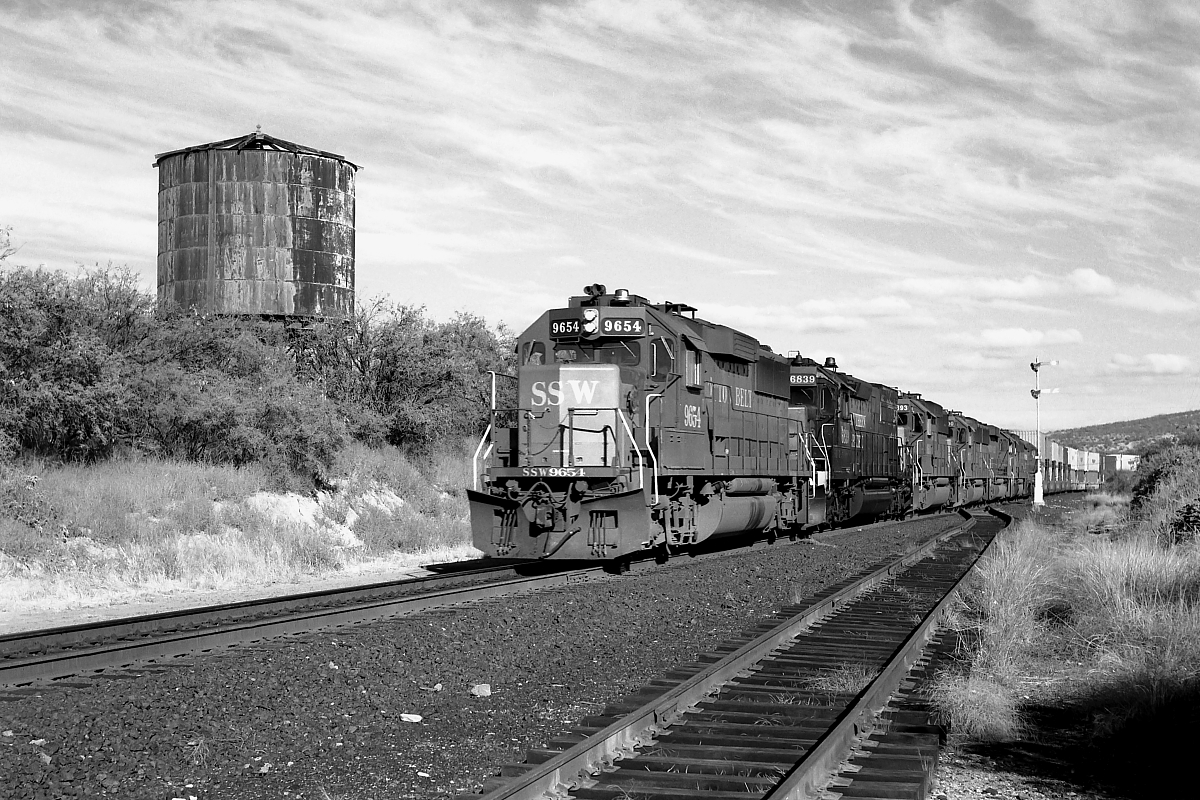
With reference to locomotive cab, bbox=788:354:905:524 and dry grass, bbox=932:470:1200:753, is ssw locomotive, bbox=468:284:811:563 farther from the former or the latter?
locomotive cab, bbox=788:354:905:524

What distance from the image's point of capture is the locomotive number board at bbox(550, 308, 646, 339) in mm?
15672

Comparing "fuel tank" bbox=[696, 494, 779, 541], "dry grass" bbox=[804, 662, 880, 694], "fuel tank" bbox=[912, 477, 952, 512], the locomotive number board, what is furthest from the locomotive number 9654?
"fuel tank" bbox=[912, 477, 952, 512]

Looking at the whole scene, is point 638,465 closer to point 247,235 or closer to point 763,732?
point 763,732

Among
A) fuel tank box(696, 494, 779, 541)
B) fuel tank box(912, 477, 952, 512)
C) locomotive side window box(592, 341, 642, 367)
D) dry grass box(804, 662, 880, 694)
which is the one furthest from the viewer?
fuel tank box(912, 477, 952, 512)

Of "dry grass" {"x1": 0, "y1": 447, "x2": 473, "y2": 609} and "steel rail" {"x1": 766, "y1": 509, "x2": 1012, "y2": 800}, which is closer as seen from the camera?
"steel rail" {"x1": 766, "y1": 509, "x2": 1012, "y2": 800}

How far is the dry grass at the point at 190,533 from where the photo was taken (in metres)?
14.7

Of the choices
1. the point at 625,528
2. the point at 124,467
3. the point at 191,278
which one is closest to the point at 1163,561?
the point at 625,528

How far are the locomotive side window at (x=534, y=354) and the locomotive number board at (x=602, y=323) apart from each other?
13.3 inches

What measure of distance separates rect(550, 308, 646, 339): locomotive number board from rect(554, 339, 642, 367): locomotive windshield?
0.15 m

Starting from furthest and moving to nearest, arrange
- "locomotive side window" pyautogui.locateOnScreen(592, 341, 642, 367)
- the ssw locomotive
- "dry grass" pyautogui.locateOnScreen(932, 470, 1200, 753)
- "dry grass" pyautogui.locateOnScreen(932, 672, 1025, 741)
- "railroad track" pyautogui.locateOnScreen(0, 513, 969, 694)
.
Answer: "locomotive side window" pyautogui.locateOnScreen(592, 341, 642, 367), the ssw locomotive, "railroad track" pyautogui.locateOnScreen(0, 513, 969, 694), "dry grass" pyautogui.locateOnScreen(932, 470, 1200, 753), "dry grass" pyautogui.locateOnScreen(932, 672, 1025, 741)

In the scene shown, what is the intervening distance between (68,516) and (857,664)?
12222 mm

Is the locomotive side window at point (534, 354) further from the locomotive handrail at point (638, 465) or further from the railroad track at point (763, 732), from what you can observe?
the railroad track at point (763, 732)

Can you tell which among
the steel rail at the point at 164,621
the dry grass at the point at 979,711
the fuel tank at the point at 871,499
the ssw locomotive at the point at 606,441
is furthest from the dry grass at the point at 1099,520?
the dry grass at the point at 979,711

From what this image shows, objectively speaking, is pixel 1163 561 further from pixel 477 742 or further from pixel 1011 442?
pixel 1011 442
